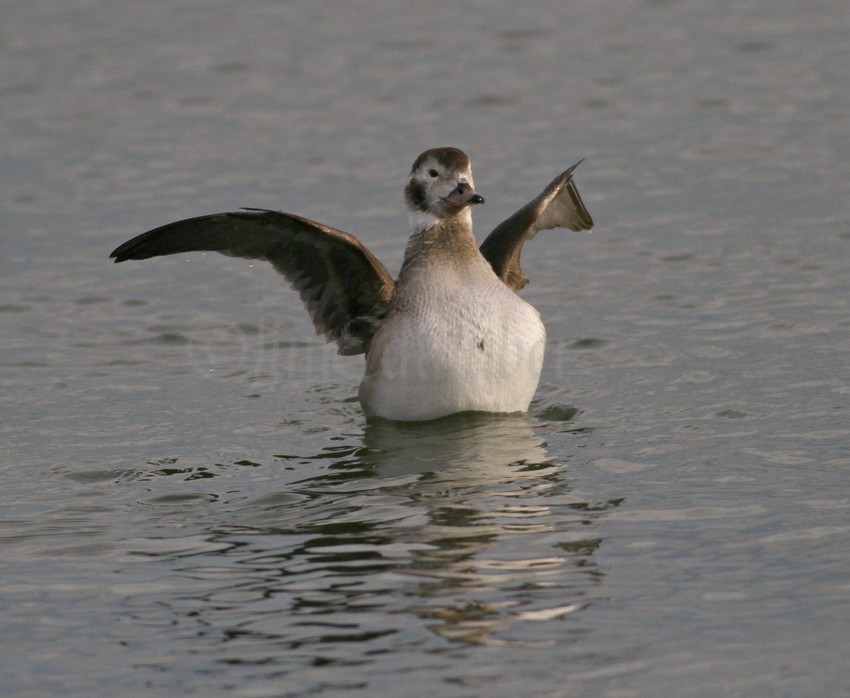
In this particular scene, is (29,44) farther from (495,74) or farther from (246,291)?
(246,291)

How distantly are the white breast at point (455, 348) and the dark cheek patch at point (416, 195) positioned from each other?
0.55 metres

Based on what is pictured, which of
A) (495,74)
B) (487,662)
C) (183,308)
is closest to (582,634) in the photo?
(487,662)

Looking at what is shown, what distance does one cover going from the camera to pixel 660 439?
10.0 meters

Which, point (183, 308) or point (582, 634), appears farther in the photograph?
point (183, 308)

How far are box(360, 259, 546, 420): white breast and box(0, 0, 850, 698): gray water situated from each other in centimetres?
31

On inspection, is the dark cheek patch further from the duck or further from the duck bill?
the duck bill

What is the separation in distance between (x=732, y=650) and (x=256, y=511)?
3.34 m

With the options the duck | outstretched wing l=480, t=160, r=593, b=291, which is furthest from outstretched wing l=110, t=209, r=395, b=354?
outstretched wing l=480, t=160, r=593, b=291

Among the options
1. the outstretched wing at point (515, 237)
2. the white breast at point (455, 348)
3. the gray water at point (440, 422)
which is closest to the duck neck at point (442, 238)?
the white breast at point (455, 348)

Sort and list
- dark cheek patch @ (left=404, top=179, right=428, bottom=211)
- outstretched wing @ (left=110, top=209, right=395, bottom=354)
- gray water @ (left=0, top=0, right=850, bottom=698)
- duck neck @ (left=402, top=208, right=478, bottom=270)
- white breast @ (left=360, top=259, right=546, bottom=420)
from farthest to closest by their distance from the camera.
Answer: dark cheek patch @ (left=404, top=179, right=428, bottom=211), duck neck @ (left=402, top=208, right=478, bottom=270), outstretched wing @ (left=110, top=209, right=395, bottom=354), white breast @ (left=360, top=259, right=546, bottom=420), gray water @ (left=0, top=0, right=850, bottom=698)

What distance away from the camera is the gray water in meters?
6.99

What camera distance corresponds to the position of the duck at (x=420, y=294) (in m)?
10.2

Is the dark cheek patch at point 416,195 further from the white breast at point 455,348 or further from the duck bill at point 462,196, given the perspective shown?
the white breast at point 455,348

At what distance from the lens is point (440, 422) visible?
10570 millimetres
